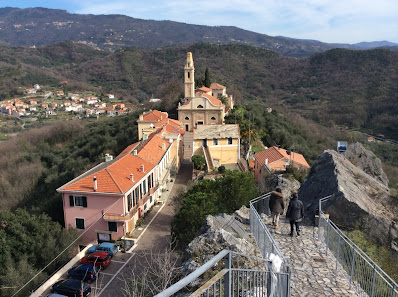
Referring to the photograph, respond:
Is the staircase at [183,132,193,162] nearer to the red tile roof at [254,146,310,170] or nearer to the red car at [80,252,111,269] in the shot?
the red tile roof at [254,146,310,170]

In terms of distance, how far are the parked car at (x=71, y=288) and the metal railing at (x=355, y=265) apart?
1061 centimetres

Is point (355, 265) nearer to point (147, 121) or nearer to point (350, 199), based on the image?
point (350, 199)

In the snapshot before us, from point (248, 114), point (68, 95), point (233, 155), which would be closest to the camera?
point (233, 155)

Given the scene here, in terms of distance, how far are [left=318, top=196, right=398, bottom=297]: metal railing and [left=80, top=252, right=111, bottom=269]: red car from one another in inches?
448

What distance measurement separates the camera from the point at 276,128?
159ft

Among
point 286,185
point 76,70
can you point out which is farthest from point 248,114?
point 76,70

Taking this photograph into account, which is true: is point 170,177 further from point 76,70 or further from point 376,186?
point 76,70

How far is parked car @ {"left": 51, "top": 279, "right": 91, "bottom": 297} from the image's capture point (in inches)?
579

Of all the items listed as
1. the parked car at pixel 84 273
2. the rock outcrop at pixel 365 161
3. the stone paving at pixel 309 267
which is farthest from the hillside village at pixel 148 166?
the stone paving at pixel 309 267

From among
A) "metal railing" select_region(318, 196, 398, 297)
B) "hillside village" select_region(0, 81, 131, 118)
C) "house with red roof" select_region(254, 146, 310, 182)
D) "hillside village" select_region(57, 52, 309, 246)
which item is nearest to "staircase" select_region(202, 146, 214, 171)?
"hillside village" select_region(57, 52, 309, 246)

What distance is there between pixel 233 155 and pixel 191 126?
10.3 meters

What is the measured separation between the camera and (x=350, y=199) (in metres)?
10.4

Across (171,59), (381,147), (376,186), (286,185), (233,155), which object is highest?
(171,59)

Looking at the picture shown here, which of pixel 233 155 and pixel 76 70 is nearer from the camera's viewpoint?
pixel 233 155
